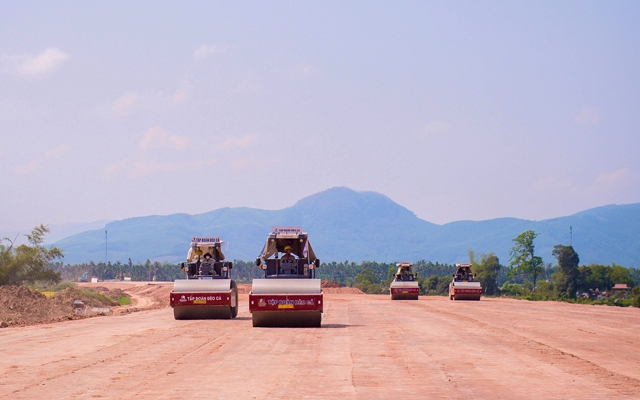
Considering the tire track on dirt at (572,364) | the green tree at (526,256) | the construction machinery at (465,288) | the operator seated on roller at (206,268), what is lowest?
the tire track on dirt at (572,364)

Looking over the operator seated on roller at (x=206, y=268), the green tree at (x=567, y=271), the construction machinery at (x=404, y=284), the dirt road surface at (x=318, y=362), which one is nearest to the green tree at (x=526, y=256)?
the green tree at (x=567, y=271)

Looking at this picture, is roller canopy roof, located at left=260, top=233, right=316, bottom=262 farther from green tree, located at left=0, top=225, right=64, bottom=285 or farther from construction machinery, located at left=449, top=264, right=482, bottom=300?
green tree, located at left=0, top=225, right=64, bottom=285

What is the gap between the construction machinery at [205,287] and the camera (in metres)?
32.1

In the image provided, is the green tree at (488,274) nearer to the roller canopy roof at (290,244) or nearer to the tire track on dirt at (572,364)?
the roller canopy roof at (290,244)

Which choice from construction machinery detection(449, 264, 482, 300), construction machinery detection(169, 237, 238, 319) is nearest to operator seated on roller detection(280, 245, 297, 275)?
construction machinery detection(169, 237, 238, 319)

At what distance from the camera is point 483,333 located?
27062 millimetres

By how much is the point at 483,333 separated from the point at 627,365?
28.9ft

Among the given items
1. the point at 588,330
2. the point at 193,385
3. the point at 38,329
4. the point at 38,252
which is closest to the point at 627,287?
the point at 38,252

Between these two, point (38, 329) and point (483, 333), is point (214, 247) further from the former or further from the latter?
point (483, 333)

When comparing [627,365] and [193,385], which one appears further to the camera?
[627,365]

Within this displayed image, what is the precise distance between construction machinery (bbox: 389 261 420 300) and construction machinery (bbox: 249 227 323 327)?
3404 cm

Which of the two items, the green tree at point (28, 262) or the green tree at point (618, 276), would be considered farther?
the green tree at point (618, 276)

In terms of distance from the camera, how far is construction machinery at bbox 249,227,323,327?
2723 centimetres

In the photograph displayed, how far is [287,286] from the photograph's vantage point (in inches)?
1070
